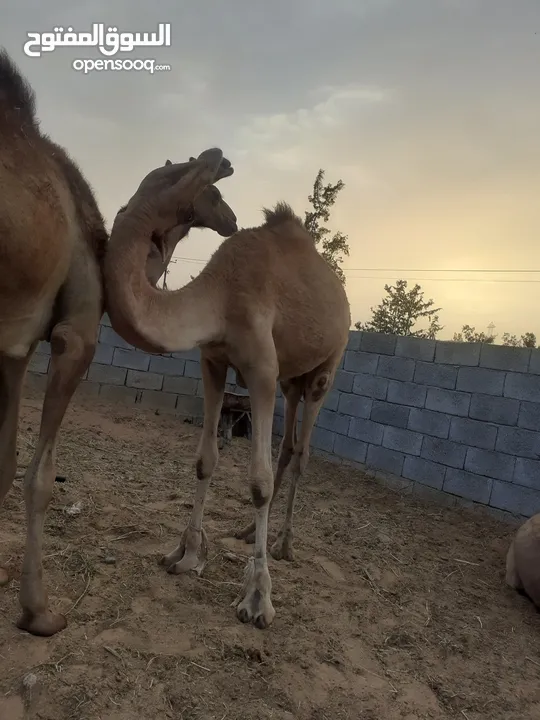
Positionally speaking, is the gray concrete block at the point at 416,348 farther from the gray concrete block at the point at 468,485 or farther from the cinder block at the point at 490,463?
the gray concrete block at the point at 468,485

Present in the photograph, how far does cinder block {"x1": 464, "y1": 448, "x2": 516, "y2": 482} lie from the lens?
569 cm

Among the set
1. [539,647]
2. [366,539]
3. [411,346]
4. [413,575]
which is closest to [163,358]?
[411,346]

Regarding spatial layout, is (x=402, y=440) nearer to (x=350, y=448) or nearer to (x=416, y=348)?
(x=350, y=448)

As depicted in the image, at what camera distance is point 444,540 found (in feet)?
17.1

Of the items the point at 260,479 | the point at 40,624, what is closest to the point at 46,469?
the point at 40,624

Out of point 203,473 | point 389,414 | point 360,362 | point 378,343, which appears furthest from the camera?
point 360,362

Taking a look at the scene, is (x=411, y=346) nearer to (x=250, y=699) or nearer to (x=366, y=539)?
(x=366, y=539)

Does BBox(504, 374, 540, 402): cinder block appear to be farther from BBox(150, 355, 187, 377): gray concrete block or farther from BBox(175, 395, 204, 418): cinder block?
BBox(150, 355, 187, 377): gray concrete block

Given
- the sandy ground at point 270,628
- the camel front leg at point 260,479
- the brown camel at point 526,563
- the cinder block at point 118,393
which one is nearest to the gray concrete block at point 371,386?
the sandy ground at point 270,628

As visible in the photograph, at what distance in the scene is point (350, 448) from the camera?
24.5 feet

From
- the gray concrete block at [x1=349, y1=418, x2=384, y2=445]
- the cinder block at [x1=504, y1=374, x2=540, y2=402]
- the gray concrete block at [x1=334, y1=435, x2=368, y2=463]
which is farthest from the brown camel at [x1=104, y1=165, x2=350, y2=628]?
the gray concrete block at [x1=334, y1=435, x2=368, y2=463]

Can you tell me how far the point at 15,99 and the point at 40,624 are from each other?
233cm

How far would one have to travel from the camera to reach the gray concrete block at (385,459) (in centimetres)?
684

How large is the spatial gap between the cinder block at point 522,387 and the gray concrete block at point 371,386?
1.66 metres
